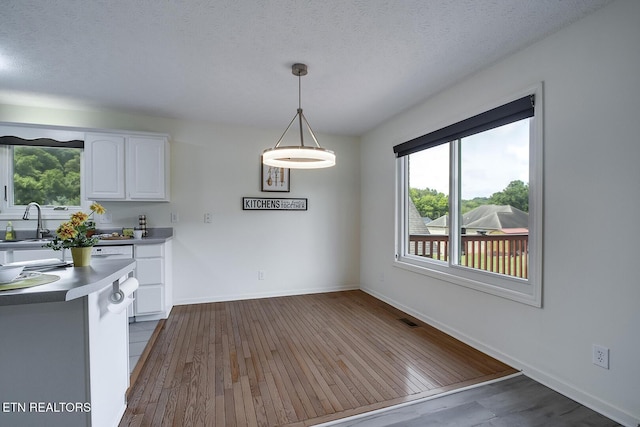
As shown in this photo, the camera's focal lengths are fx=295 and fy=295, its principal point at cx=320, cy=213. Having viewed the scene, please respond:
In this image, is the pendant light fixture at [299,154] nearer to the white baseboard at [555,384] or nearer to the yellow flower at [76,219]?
the yellow flower at [76,219]

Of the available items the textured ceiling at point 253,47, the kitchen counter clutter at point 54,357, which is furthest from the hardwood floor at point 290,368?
the textured ceiling at point 253,47

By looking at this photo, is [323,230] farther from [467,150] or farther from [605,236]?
[605,236]

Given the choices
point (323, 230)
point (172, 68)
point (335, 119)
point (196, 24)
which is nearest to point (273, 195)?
point (323, 230)

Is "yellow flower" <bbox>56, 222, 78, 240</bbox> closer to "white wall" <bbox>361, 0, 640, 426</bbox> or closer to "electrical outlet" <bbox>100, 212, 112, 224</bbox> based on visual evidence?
"electrical outlet" <bbox>100, 212, 112, 224</bbox>

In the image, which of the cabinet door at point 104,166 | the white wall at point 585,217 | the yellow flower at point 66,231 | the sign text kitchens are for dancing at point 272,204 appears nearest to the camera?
the yellow flower at point 66,231

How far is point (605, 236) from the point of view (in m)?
1.79

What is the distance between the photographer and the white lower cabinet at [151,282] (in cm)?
327

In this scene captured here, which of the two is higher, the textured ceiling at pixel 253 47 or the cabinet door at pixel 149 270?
the textured ceiling at pixel 253 47

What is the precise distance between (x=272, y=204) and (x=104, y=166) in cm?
205

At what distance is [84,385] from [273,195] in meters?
3.20

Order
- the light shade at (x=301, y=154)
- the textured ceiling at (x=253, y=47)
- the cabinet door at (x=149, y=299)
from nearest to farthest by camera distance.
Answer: the textured ceiling at (x=253, y=47), the light shade at (x=301, y=154), the cabinet door at (x=149, y=299)

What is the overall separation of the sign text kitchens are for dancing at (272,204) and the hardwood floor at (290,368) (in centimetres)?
146

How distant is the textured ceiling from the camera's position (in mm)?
1821

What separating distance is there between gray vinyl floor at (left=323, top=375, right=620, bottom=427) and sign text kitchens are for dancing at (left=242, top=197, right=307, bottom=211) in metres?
3.00
